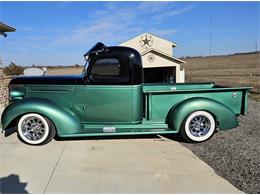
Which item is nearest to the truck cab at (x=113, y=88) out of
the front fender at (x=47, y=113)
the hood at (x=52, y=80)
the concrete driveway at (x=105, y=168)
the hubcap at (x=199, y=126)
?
the hood at (x=52, y=80)

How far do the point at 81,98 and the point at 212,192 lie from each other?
3.06m

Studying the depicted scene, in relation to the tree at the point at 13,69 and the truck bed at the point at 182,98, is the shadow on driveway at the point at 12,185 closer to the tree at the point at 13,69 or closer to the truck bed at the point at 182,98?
the truck bed at the point at 182,98

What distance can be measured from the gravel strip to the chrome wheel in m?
2.71

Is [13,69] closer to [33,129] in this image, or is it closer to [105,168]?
[33,129]

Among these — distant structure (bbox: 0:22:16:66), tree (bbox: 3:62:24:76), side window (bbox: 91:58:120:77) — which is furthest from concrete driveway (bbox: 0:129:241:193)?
tree (bbox: 3:62:24:76)

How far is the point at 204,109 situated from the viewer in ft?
18.1

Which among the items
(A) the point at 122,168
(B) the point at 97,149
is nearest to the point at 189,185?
(A) the point at 122,168

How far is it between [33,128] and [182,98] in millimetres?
2933

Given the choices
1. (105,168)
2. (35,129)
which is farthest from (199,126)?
(35,129)

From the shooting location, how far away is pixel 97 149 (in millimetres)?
5191

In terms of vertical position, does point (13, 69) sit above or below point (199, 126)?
above

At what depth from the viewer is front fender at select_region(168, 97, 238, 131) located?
5.47 metres

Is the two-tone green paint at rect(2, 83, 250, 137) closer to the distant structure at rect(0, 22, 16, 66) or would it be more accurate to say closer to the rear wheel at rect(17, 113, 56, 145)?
the rear wheel at rect(17, 113, 56, 145)

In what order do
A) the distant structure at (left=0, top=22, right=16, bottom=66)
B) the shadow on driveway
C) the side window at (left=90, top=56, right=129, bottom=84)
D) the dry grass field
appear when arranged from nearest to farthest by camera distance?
1. the shadow on driveway
2. the side window at (left=90, top=56, right=129, bottom=84)
3. the distant structure at (left=0, top=22, right=16, bottom=66)
4. the dry grass field
